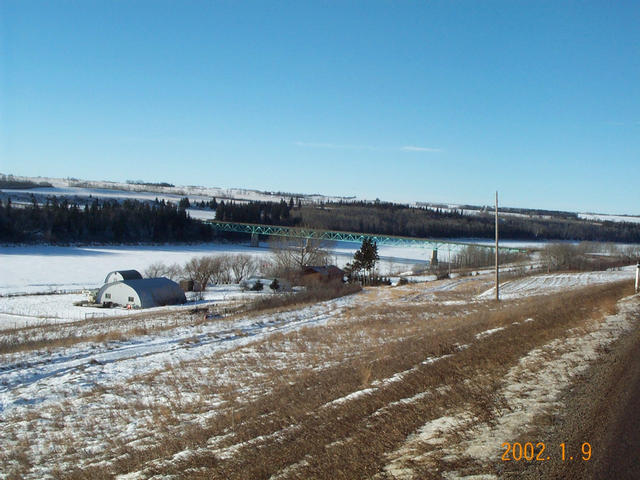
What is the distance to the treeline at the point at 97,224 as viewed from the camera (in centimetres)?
9838

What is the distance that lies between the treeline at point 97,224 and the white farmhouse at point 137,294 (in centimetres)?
6199

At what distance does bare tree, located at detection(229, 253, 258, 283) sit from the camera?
68.6 m

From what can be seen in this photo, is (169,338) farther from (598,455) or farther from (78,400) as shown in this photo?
(598,455)

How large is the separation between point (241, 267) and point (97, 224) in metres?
54.8

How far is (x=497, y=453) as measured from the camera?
607 cm

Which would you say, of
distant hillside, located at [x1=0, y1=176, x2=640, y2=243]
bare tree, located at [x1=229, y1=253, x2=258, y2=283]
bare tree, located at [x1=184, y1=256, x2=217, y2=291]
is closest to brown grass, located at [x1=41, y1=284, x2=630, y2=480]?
bare tree, located at [x1=184, y1=256, x2=217, y2=291]

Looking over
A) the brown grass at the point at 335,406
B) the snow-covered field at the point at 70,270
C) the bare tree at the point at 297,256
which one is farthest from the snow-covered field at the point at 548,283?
the bare tree at the point at 297,256

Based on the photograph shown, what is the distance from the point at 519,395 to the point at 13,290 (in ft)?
182

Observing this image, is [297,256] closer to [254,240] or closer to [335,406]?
[254,240]

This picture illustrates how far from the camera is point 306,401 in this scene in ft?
31.2

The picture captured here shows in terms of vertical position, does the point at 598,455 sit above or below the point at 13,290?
above

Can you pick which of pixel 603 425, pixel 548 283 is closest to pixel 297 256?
pixel 548 283

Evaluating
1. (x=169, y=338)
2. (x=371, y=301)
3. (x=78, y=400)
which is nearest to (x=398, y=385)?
(x=78, y=400)

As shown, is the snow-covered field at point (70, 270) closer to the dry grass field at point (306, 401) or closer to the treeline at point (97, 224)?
the treeline at point (97, 224)
